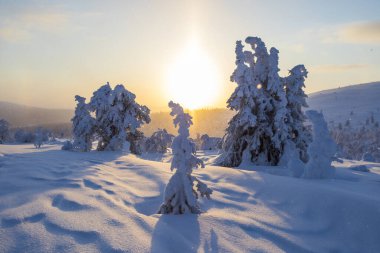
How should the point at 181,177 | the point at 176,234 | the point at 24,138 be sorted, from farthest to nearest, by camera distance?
the point at 24,138 < the point at 181,177 < the point at 176,234

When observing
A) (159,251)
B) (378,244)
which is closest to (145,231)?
(159,251)

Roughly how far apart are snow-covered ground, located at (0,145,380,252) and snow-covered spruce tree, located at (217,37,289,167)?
7.97m

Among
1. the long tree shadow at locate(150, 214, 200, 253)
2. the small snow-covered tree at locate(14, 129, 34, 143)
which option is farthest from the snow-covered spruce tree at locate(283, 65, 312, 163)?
the small snow-covered tree at locate(14, 129, 34, 143)

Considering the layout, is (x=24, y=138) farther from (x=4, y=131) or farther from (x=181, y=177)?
(x=181, y=177)

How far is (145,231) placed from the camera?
15.2 feet

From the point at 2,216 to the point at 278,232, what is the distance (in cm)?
425

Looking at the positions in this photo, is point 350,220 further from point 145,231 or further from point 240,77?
point 240,77

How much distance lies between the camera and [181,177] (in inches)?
230

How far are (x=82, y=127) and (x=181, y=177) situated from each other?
46.5 feet

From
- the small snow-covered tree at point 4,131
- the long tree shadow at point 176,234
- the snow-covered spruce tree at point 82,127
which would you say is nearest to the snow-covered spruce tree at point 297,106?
the snow-covered spruce tree at point 82,127

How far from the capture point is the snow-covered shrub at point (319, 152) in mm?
10180

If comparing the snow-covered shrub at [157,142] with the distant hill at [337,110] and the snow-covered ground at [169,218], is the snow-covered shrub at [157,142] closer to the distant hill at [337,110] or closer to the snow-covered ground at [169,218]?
the snow-covered ground at [169,218]

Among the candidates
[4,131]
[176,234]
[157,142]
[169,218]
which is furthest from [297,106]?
[4,131]

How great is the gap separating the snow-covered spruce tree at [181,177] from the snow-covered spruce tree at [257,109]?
32.1 ft
